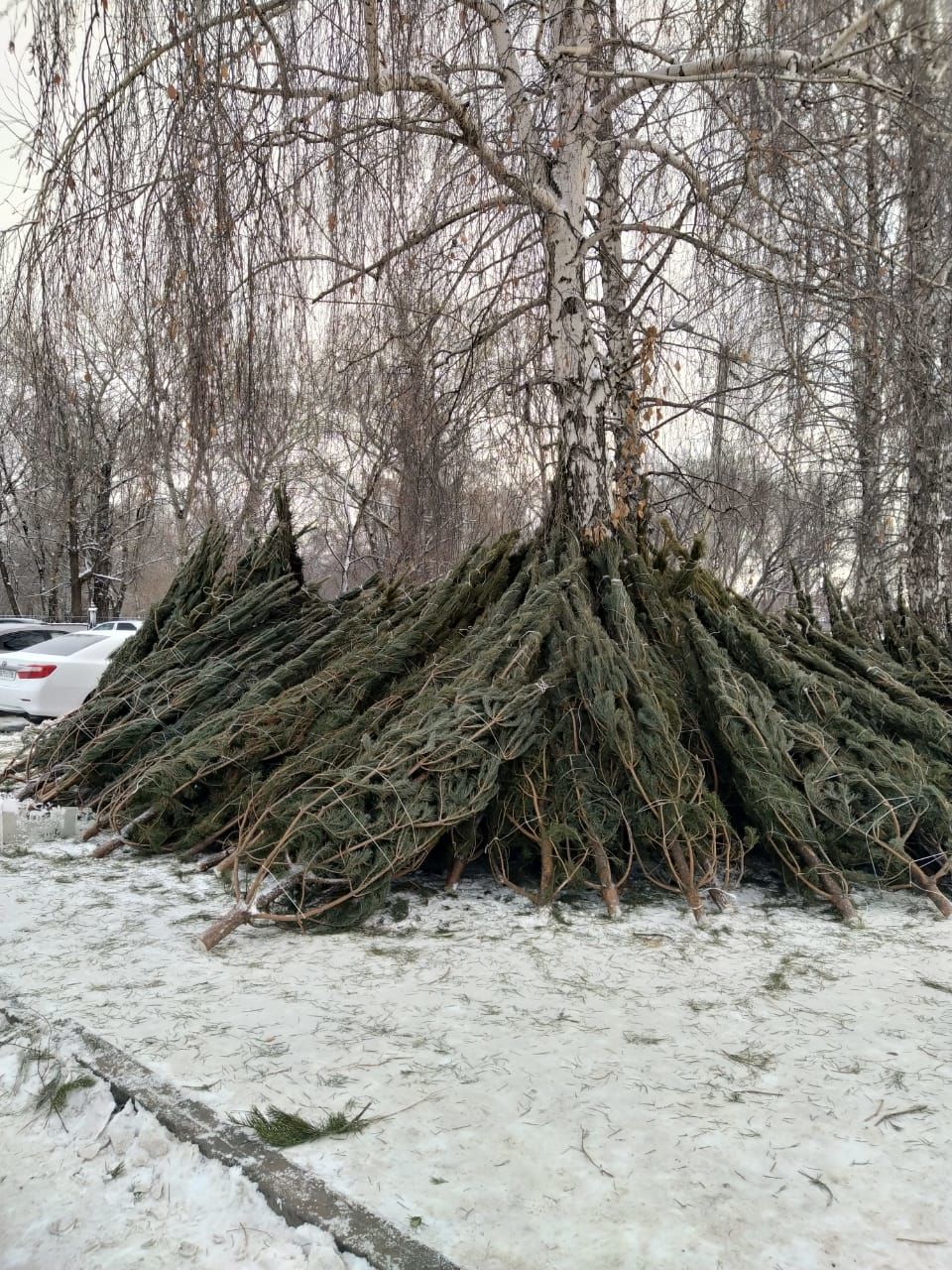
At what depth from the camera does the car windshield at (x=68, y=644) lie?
434 inches

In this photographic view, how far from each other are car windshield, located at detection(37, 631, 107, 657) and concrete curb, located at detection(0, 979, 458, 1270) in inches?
346

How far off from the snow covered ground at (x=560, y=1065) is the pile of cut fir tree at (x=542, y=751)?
1.15ft

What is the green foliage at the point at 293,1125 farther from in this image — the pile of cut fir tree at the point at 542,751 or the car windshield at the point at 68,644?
the car windshield at the point at 68,644

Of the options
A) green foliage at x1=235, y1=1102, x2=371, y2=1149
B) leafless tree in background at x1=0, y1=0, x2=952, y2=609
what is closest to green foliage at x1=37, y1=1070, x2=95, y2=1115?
green foliage at x1=235, y1=1102, x2=371, y2=1149

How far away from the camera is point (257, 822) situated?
14.8 feet

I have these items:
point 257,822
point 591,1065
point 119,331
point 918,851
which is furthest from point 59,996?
point 918,851

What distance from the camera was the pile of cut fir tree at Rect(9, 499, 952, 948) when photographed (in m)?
4.57

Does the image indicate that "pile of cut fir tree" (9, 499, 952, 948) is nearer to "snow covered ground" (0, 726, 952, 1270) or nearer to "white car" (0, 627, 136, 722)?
"snow covered ground" (0, 726, 952, 1270)

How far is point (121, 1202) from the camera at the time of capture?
2254 millimetres

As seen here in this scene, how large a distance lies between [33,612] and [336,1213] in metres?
54.5

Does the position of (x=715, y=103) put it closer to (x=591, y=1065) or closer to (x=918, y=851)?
(x=918, y=851)

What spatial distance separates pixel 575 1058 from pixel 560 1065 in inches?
2.7

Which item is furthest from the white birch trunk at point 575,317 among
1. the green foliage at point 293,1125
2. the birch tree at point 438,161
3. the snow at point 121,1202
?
the snow at point 121,1202

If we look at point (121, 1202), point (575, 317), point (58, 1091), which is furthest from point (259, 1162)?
point (575, 317)
